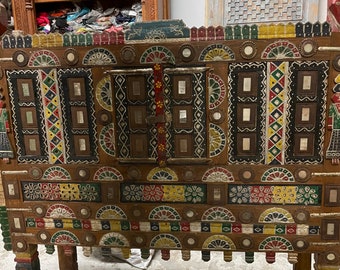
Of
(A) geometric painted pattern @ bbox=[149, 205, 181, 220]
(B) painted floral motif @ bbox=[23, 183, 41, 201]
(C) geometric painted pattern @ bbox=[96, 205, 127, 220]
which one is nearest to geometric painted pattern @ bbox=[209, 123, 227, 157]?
(A) geometric painted pattern @ bbox=[149, 205, 181, 220]

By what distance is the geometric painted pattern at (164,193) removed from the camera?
1123mm

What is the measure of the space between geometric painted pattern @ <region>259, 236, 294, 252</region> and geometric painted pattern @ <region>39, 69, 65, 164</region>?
69 cm

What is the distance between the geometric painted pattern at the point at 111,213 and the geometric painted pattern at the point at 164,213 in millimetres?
96

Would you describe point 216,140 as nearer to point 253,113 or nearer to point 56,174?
point 253,113

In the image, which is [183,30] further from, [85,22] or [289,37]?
[85,22]

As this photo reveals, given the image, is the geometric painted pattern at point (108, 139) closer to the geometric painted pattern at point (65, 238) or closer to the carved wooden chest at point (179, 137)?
the carved wooden chest at point (179, 137)

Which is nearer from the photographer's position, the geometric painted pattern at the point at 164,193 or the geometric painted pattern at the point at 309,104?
the geometric painted pattern at the point at 309,104

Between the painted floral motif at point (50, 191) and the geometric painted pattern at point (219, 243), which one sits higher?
the painted floral motif at point (50, 191)

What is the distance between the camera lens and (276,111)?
3.43 feet

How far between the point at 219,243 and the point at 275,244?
173 millimetres

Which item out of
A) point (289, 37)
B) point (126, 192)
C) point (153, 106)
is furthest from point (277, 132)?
point (126, 192)

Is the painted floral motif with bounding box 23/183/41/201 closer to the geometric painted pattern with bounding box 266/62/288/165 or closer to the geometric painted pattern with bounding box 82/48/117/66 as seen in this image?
the geometric painted pattern with bounding box 82/48/117/66

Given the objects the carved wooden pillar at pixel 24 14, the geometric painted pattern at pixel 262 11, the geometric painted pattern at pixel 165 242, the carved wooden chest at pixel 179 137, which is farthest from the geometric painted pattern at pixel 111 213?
the carved wooden pillar at pixel 24 14

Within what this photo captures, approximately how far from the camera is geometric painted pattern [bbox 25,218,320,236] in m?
1.12
